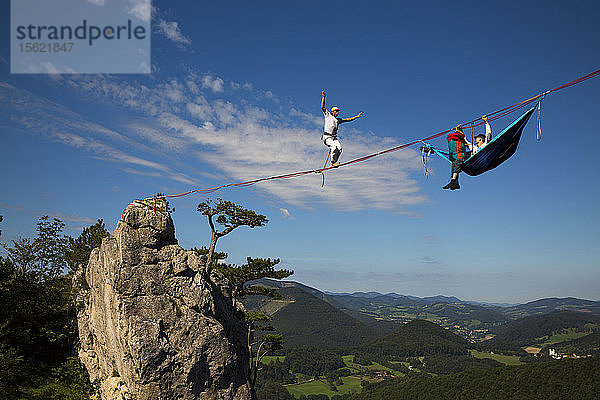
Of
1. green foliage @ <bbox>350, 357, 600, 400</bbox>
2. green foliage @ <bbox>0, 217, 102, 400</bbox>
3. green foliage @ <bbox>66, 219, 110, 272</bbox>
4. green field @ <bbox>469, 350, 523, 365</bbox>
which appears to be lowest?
green field @ <bbox>469, 350, 523, 365</bbox>

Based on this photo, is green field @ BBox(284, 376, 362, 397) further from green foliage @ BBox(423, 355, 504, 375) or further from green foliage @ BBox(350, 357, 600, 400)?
green foliage @ BBox(423, 355, 504, 375)

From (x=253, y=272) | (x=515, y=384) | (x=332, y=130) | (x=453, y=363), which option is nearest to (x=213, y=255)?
(x=253, y=272)

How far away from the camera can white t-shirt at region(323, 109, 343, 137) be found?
10797 mm

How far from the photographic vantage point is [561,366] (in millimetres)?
94125

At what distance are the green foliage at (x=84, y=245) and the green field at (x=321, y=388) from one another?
384ft

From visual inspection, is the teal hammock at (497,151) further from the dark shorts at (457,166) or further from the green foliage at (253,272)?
the green foliage at (253,272)

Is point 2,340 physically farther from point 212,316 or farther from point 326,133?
point 326,133

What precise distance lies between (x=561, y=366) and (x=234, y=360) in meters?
114

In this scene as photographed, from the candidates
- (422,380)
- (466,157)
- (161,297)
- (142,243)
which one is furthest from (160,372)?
(422,380)

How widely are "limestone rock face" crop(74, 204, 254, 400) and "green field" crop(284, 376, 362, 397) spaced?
407ft

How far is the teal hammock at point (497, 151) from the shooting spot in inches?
285

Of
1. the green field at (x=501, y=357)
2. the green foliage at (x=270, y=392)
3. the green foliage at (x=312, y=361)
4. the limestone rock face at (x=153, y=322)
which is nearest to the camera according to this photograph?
the limestone rock face at (x=153, y=322)

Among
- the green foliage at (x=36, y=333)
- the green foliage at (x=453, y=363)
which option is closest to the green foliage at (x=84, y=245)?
the green foliage at (x=36, y=333)

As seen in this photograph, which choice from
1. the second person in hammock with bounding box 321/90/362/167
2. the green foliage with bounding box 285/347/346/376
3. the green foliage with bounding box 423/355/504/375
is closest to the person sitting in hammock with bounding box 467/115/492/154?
the second person in hammock with bounding box 321/90/362/167
